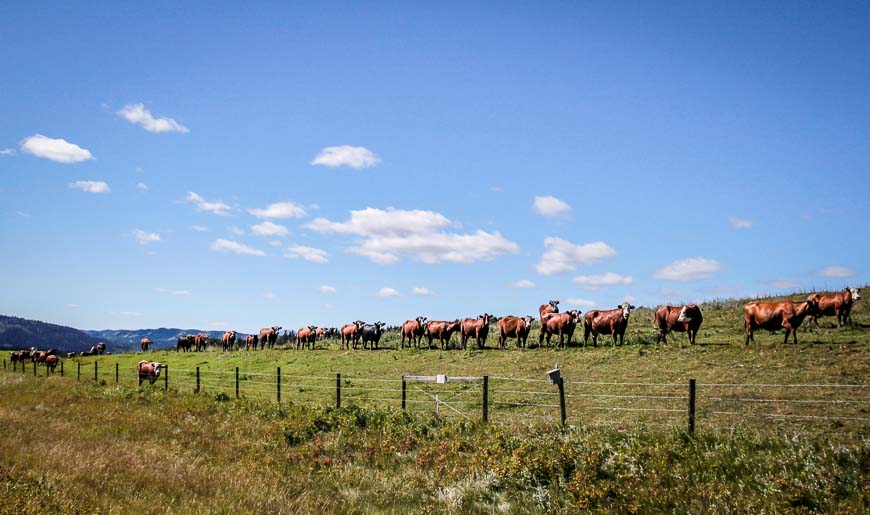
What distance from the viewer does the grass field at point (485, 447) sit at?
8.52 metres

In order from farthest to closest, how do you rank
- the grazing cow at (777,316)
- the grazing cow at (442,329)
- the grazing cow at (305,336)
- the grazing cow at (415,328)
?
the grazing cow at (305,336) < the grazing cow at (415,328) < the grazing cow at (442,329) < the grazing cow at (777,316)

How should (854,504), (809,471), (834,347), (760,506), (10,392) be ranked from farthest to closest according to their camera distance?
(10,392)
(834,347)
(809,471)
(760,506)
(854,504)

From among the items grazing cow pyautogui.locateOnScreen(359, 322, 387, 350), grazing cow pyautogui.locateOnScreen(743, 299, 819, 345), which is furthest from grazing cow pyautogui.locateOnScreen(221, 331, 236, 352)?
grazing cow pyautogui.locateOnScreen(743, 299, 819, 345)

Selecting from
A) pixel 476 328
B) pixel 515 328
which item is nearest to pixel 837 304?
pixel 515 328

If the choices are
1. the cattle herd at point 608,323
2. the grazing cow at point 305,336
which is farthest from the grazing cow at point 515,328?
the grazing cow at point 305,336

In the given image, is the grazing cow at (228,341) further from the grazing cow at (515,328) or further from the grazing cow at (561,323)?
the grazing cow at (561,323)

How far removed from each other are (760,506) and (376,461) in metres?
7.70

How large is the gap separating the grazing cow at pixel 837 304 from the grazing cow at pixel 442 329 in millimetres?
24050

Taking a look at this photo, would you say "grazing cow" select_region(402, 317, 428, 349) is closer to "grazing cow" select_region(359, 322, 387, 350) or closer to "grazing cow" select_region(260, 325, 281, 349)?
"grazing cow" select_region(359, 322, 387, 350)

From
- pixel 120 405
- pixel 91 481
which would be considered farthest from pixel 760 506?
pixel 120 405

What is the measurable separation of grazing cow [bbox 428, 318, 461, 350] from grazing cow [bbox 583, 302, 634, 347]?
12.7 m

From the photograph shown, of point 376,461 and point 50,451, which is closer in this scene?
point 50,451

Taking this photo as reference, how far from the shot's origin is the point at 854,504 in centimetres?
761

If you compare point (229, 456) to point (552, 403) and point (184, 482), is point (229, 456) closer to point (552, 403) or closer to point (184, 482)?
point (184, 482)
